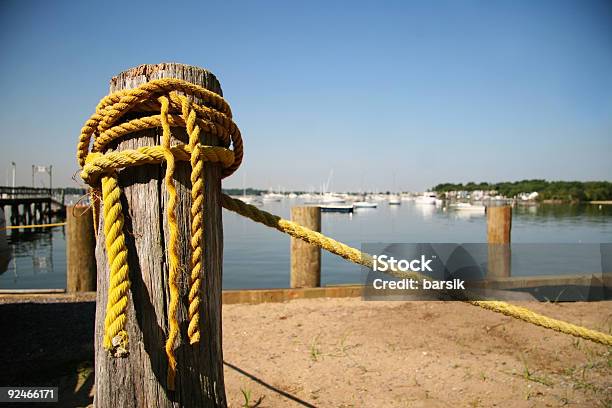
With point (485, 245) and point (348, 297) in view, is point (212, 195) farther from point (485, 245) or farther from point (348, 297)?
point (485, 245)

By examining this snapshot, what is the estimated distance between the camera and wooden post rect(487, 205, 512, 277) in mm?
8398

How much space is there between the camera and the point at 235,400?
3.64 metres

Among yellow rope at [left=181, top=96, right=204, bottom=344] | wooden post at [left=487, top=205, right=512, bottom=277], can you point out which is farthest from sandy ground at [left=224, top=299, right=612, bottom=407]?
yellow rope at [left=181, top=96, right=204, bottom=344]

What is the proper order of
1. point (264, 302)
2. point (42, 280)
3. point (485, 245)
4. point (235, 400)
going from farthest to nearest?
1. point (42, 280)
2. point (485, 245)
3. point (264, 302)
4. point (235, 400)

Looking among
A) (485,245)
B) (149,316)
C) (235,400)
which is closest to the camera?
(149,316)

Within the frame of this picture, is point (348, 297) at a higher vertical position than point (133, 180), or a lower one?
lower

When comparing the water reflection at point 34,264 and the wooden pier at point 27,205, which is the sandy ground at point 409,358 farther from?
the wooden pier at point 27,205

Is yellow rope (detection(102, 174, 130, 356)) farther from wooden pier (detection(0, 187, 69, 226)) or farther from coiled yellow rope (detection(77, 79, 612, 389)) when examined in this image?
wooden pier (detection(0, 187, 69, 226))

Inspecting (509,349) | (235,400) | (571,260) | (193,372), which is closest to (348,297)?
(509,349)

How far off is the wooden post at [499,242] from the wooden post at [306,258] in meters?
3.83

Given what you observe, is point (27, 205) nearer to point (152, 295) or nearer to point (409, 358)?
point (409, 358)

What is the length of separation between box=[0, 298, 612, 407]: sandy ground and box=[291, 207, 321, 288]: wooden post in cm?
101

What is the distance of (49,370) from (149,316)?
4022 mm

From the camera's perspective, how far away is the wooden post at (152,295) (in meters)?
1.43
